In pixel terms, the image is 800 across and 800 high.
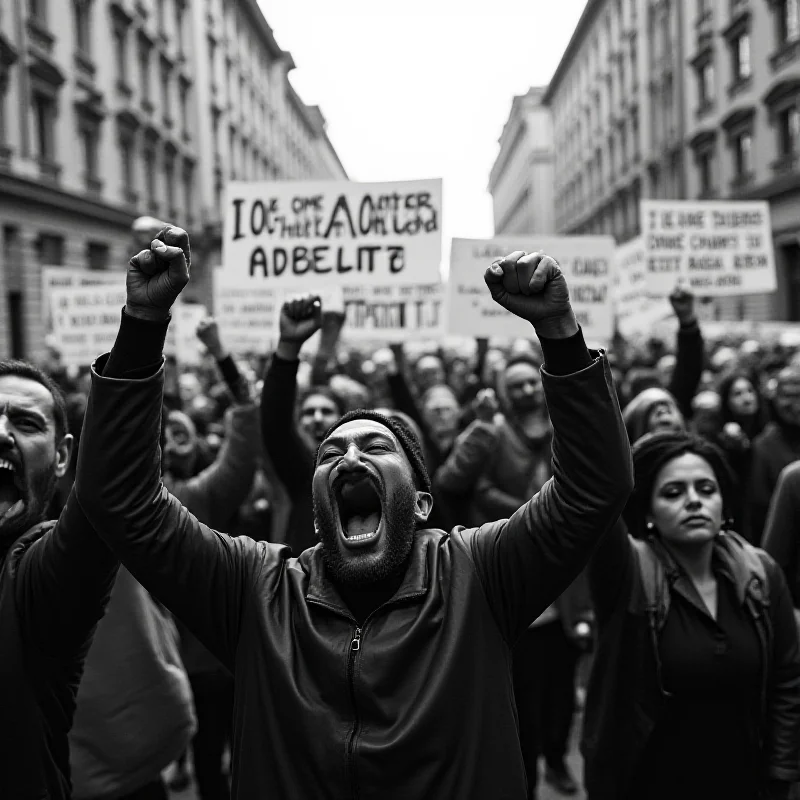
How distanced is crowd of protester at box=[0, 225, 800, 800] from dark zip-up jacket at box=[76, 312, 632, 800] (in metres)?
0.56

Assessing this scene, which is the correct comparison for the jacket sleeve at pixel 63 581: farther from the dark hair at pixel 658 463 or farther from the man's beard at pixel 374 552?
the dark hair at pixel 658 463

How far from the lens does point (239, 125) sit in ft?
135

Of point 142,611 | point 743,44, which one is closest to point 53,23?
point 743,44

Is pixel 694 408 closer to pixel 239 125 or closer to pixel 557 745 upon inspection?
pixel 557 745

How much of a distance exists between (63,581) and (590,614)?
2791 mm

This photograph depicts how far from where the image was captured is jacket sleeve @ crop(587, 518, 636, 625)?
2.77 meters

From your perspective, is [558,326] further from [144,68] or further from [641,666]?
[144,68]

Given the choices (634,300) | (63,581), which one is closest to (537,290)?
(63,581)

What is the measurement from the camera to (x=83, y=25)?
76.7 feet

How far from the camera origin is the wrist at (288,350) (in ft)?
11.2

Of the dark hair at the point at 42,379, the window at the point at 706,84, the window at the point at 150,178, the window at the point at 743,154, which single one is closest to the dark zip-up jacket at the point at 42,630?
the dark hair at the point at 42,379

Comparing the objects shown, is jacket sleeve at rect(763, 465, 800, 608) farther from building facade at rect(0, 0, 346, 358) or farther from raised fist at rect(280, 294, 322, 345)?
building facade at rect(0, 0, 346, 358)

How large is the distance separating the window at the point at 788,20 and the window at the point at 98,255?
16868 millimetres

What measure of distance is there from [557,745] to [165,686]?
Result: 2.47 meters
